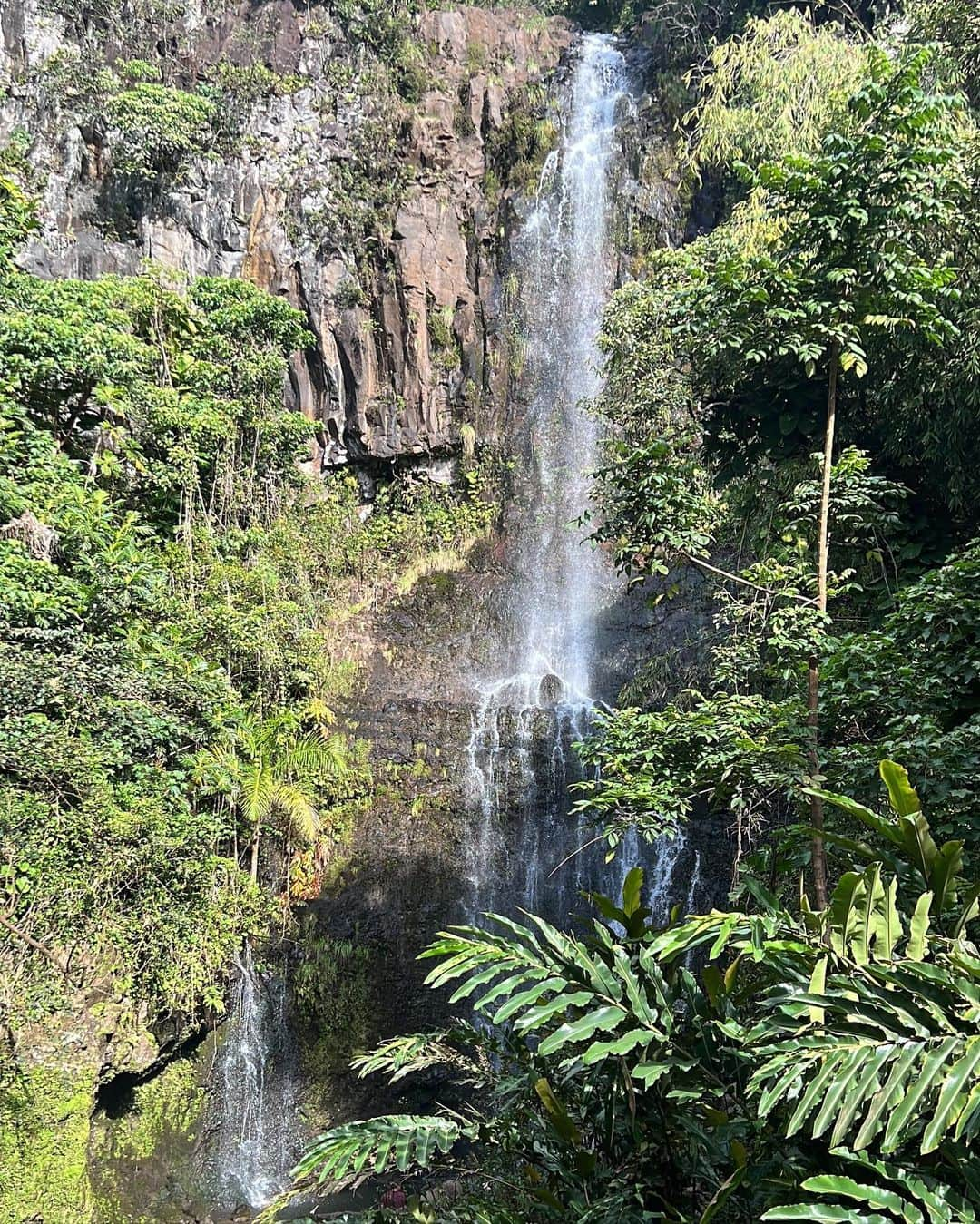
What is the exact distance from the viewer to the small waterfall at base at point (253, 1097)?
292 inches

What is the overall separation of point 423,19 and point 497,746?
14282mm

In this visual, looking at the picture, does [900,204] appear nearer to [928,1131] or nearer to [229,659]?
[928,1131]

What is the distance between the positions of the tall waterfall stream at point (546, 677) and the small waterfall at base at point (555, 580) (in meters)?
0.02

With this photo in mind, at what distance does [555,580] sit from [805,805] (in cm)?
903

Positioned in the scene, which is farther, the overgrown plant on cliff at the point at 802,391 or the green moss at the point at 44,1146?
the green moss at the point at 44,1146

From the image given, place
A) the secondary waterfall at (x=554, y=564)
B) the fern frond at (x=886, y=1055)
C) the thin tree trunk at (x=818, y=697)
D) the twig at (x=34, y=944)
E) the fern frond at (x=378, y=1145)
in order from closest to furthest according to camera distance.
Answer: the fern frond at (x=886, y=1055), the fern frond at (x=378, y=1145), the thin tree trunk at (x=818, y=697), the twig at (x=34, y=944), the secondary waterfall at (x=554, y=564)

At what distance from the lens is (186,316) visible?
36.7ft

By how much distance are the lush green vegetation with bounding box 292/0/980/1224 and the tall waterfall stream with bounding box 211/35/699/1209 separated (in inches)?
72.4

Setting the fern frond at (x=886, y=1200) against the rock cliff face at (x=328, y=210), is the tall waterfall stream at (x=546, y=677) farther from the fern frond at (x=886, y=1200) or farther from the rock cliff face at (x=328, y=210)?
the fern frond at (x=886, y=1200)

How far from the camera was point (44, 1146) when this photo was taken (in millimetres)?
5980

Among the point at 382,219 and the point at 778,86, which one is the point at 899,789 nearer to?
the point at 778,86

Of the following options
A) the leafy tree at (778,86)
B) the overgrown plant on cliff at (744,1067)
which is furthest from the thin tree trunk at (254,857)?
the leafy tree at (778,86)

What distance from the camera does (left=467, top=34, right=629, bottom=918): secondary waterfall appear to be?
9375 millimetres

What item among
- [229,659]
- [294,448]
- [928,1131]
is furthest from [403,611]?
[928,1131]
